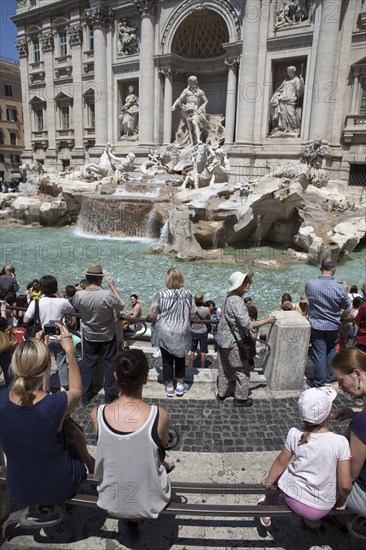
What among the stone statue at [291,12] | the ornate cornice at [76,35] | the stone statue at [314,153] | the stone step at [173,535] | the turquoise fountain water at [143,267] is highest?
the ornate cornice at [76,35]

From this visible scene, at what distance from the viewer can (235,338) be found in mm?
3643

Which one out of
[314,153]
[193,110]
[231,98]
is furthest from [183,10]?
[314,153]

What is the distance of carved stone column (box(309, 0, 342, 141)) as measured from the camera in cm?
1708

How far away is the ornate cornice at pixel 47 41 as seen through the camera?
27906 millimetres

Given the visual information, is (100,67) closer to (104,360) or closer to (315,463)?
(104,360)

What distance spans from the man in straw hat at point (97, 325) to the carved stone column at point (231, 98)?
63.5ft

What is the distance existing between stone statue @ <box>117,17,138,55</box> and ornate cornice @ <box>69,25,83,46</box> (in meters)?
4.20

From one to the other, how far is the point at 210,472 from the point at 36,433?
153 centimetres

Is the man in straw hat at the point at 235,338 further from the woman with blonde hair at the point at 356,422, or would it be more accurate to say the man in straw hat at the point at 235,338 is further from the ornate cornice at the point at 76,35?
the ornate cornice at the point at 76,35

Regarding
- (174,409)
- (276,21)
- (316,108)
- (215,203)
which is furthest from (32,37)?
(174,409)

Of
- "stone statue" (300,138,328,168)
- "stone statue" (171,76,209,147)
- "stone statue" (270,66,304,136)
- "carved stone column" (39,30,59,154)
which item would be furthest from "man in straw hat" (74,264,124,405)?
"carved stone column" (39,30,59,154)

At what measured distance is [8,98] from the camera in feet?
137

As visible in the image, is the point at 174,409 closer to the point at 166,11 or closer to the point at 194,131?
the point at 194,131

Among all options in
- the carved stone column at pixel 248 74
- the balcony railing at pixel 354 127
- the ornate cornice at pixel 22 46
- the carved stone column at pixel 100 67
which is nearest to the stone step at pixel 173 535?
the balcony railing at pixel 354 127
